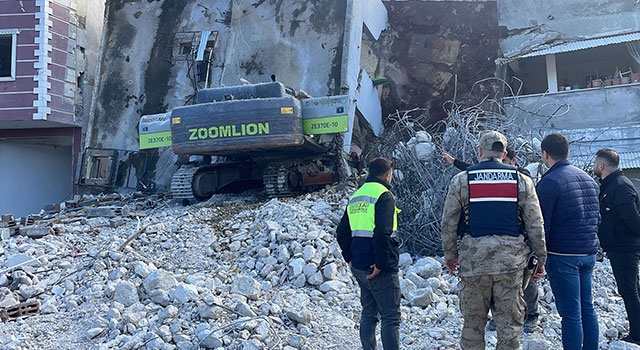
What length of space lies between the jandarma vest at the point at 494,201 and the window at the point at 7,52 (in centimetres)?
1313

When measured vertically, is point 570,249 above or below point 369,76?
below

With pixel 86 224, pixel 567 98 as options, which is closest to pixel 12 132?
pixel 86 224

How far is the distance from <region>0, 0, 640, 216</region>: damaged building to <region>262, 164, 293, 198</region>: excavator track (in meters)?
1.95

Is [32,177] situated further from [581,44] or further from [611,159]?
[611,159]

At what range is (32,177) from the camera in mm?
15281

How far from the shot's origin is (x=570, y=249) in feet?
11.5

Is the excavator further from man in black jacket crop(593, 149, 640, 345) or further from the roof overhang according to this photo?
the roof overhang

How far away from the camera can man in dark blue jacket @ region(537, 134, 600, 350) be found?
137 inches

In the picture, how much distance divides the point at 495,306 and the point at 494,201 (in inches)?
24.1

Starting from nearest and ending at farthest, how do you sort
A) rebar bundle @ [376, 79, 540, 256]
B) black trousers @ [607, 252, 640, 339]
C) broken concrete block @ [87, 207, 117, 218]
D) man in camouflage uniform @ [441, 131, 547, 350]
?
man in camouflage uniform @ [441, 131, 547, 350], black trousers @ [607, 252, 640, 339], rebar bundle @ [376, 79, 540, 256], broken concrete block @ [87, 207, 117, 218]

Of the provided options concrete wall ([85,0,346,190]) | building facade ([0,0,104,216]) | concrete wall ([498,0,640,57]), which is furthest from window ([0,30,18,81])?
concrete wall ([498,0,640,57])

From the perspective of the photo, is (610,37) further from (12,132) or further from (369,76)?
(12,132)

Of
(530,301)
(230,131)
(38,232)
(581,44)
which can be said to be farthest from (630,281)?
(581,44)

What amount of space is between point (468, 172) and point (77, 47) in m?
13.3
